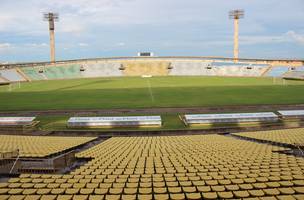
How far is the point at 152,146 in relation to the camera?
1861 centimetres

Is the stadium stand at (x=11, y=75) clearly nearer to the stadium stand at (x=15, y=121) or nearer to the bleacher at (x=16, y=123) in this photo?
the stadium stand at (x=15, y=121)

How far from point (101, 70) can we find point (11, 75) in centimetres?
2649

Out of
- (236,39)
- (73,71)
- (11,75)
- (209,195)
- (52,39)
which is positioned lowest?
(209,195)

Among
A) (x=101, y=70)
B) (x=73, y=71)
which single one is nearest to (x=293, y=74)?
(x=101, y=70)

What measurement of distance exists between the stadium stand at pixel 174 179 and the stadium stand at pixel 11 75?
74.1 meters

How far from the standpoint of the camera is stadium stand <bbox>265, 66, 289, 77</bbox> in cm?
8653

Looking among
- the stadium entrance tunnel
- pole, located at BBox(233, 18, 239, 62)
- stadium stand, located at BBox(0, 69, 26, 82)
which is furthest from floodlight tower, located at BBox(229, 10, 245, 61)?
the stadium entrance tunnel

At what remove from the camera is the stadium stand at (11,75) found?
3169 inches

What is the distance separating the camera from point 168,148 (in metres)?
17.7

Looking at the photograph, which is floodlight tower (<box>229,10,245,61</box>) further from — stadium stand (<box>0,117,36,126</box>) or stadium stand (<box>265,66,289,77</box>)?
stadium stand (<box>0,117,36,126</box>)

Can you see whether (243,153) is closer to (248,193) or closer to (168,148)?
(168,148)

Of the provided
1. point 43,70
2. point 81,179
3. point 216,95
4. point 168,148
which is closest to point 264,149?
point 168,148

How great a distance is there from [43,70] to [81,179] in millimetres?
85407

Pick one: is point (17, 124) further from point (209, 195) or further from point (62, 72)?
point (62, 72)
